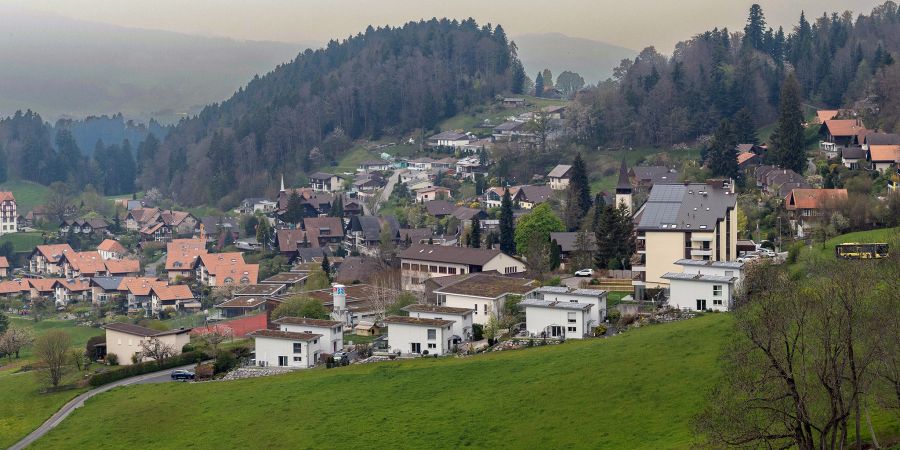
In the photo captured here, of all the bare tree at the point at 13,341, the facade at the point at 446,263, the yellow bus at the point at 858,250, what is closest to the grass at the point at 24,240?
the bare tree at the point at 13,341

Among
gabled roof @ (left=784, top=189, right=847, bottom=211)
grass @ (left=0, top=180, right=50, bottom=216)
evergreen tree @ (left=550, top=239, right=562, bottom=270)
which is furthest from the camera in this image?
grass @ (left=0, top=180, right=50, bottom=216)

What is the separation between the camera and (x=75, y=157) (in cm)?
13175

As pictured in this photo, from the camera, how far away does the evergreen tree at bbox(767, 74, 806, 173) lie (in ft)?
203

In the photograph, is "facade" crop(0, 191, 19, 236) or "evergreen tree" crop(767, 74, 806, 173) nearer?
"evergreen tree" crop(767, 74, 806, 173)

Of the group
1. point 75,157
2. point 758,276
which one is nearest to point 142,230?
point 75,157

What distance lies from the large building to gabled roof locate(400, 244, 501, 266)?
854 cm

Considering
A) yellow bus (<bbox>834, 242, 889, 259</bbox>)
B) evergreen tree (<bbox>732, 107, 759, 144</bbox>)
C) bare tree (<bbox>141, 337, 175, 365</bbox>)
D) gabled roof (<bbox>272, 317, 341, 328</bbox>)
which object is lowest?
bare tree (<bbox>141, 337, 175, 365</bbox>)

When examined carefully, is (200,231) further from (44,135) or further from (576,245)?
(44,135)

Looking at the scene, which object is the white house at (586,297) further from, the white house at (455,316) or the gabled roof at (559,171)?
the gabled roof at (559,171)

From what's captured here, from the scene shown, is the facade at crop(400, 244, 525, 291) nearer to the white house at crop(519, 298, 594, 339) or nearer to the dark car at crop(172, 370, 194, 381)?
the white house at crop(519, 298, 594, 339)

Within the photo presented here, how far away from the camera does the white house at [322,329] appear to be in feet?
136

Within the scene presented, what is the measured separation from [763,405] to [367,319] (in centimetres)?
2955

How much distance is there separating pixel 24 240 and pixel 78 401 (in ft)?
193

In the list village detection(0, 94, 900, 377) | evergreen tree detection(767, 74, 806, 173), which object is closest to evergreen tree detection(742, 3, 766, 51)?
village detection(0, 94, 900, 377)
